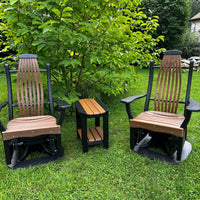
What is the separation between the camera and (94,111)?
7.56 ft

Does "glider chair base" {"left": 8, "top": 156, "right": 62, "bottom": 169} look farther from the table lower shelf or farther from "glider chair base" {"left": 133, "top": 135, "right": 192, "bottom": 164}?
"glider chair base" {"left": 133, "top": 135, "right": 192, "bottom": 164}

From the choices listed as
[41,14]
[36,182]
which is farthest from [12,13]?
[36,182]

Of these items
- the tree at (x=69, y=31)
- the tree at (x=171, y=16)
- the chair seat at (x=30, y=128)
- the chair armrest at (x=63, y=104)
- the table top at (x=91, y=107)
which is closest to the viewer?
the chair seat at (x=30, y=128)

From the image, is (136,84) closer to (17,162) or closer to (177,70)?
(177,70)

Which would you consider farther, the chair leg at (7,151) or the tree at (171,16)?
the tree at (171,16)

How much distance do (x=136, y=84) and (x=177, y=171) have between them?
441cm

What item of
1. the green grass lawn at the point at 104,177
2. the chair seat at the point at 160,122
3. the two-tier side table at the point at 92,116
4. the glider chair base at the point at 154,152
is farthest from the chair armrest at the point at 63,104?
the glider chair base at the point at 154,152

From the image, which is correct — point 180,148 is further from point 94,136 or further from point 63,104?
point 63,104

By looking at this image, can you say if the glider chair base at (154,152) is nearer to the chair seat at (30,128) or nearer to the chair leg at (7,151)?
the chair seat at (30,128)

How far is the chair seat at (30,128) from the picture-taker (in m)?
1.95

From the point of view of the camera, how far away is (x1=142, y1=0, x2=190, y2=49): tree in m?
9.11

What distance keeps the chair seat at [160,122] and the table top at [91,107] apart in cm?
41

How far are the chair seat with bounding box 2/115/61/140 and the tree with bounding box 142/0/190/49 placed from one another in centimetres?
858

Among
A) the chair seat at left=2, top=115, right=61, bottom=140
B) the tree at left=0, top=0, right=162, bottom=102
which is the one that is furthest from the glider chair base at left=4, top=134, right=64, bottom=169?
the tree at left=0, top=0, right=162, bottom=102
